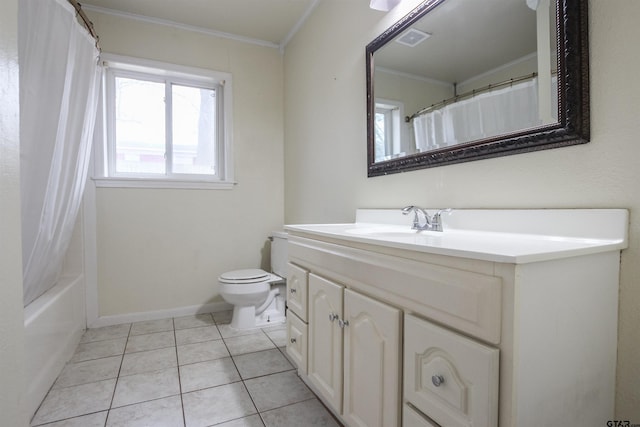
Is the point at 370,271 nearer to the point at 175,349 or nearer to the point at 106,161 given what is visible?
the point at 175,349

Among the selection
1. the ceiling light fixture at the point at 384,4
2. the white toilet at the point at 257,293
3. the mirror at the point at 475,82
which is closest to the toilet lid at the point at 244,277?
the white toilet at the point at 257,293

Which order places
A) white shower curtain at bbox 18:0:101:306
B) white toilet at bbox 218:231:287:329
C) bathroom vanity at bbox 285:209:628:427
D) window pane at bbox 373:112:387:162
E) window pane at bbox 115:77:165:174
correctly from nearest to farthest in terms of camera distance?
1. bathroom vanity at bbox 285:209:628:427
2. white shower curtain at bbox 18:0:101:306
3. window pane at bbox 373:112:387:162
4. white toilet at bbox 218:231:287:329
5. window pane at bbox 115:77:165:174

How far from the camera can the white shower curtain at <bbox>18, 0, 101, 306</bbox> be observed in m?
1.43

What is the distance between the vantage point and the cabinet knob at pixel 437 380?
2.61 feet

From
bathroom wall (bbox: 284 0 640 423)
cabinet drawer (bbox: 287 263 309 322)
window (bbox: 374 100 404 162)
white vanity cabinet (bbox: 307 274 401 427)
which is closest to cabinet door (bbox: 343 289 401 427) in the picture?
white vanity cabinet (bbox: 307 274 401 427)

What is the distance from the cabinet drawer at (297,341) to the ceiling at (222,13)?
7.26ft

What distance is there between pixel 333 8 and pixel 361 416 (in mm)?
2327

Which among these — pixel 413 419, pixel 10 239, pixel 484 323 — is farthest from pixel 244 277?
pixel 484 323

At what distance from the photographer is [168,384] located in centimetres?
171

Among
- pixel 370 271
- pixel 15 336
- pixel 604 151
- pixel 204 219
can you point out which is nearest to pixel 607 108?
pixel 604 151

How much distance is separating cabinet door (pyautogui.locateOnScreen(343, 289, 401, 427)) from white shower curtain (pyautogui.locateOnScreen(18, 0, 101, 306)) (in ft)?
5.04

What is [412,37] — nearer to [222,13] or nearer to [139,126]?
[222,13]

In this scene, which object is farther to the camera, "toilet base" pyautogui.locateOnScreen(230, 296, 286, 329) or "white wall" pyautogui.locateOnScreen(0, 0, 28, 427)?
"toilet base" pyautogui.locateOnScreen(230, 296, 286, 329)

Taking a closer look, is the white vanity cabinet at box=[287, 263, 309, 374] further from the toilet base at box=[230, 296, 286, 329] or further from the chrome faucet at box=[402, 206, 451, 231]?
the toilet base at box=[230, 296, 286, 329]
